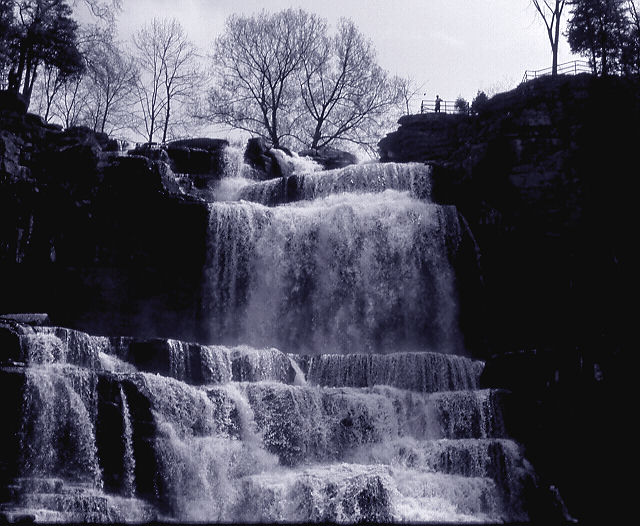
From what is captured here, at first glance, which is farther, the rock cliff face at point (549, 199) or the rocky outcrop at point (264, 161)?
the rocky outcrop at point (264, 161)

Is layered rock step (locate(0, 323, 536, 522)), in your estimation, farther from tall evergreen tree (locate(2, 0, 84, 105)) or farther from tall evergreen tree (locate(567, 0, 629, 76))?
tall evergreen tree (locate(567, 0, 629, 76))

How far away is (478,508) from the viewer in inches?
457

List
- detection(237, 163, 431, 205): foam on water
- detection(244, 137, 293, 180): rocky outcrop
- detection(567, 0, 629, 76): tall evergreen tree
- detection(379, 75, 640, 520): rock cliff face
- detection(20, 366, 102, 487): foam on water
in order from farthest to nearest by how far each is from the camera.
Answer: detection(567, 0, 629, 76): tall evergreen tree
detection(244, 137, 293, 180): rocky outcrop
detection(237, 163, 431, 205): foam on water
detection(379, 75, 640, 520): rock cliff face
detection(20, 366, 102, 487): foam on water

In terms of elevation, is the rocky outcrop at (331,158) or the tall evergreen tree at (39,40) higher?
the tall evergreen tree at (39,40)

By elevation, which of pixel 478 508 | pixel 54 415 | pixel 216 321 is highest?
pixel 216 321

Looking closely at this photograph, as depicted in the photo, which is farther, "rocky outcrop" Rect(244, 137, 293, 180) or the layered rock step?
"rocky outcrop" Rect(244, 137, 293, 180)

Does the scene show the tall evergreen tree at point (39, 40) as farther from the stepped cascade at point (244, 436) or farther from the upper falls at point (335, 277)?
the stepped cascade at point (244, 436)

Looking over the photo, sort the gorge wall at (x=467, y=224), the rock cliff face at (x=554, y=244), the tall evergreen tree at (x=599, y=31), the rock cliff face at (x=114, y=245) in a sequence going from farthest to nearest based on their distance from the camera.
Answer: the tall evergreen tree at (x=599, y=31), the rock cliff face at (x=114, y=245), the gorge wall at (x=467, y=224), the rock cliff face at (x=554, y=244)

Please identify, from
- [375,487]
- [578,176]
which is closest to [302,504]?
[375,487]

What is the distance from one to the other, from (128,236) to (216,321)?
3.92 metres

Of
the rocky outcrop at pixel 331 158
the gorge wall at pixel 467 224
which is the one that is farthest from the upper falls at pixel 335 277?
the rocky outcrop at pixel 331 158

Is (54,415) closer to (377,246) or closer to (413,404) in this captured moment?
(413,404)

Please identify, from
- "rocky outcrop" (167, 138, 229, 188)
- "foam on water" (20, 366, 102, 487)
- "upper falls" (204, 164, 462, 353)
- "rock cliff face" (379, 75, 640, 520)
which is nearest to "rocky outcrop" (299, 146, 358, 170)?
"rocky outcrop" (167, 138, 229, 188)

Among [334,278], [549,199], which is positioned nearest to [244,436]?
[334,278]
